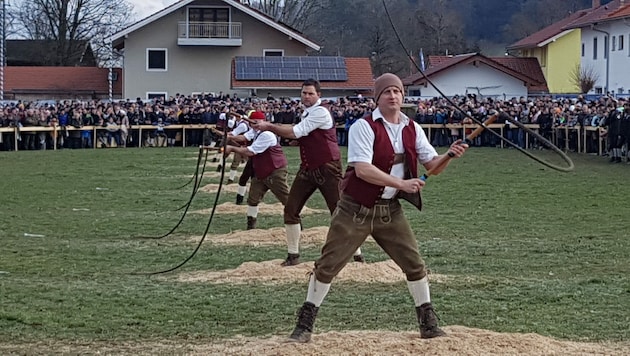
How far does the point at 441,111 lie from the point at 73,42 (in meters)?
44.3

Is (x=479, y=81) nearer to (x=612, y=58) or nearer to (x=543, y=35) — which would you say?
(x=612, y=58)

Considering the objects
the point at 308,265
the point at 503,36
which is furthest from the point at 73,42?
the point at 308,265

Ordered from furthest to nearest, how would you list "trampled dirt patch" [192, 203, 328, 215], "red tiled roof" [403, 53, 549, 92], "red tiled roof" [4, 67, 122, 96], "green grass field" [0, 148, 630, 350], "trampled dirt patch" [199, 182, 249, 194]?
"red tiled roof" [4, 67, 122, 96], "red tiled roof" [403, 53, 549, 92], "trampled dirt patch" [199, 182, 249, 194], "trampled dirt patch" [192, 203, 328, 215], "green grass field" [0, 148, 630, 350]

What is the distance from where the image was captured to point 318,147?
12750mm

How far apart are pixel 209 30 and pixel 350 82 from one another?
31.7 ft

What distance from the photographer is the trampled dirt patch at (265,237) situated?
619 inches

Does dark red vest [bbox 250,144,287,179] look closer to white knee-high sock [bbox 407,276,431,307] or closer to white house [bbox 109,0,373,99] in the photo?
white knee-high sock [bbox 407,276,431,307]

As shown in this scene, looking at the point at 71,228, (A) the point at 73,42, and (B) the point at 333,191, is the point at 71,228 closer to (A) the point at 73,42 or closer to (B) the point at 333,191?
(B) the point at 333,191

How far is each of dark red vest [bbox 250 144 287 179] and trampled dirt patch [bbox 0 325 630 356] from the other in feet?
21.2

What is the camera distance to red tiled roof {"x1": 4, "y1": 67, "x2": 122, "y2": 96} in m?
75.1

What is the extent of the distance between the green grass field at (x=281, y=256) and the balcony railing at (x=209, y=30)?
42.7 m

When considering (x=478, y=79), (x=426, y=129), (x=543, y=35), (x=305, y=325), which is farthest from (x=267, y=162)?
(x=543, y=35)

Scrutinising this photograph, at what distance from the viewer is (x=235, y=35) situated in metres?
68.9

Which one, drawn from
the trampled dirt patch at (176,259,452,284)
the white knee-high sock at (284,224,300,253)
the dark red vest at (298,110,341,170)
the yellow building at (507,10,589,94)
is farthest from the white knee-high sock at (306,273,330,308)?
the yellow building at (507,10,589,94)
